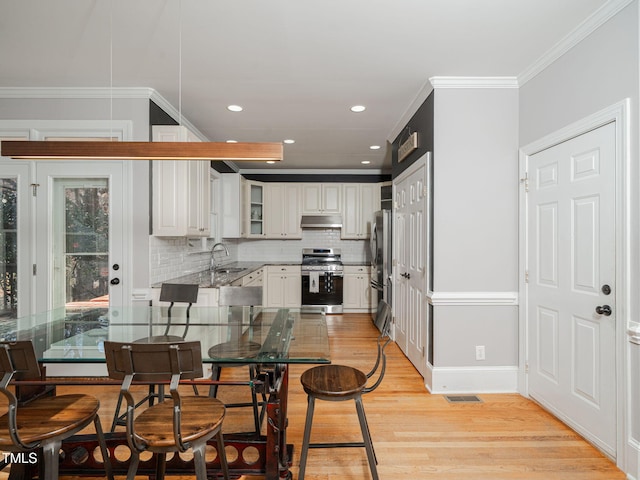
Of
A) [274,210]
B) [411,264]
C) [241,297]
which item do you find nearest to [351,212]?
[274,210]

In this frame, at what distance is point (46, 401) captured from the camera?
159 cm

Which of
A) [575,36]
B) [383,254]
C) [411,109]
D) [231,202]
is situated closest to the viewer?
[575,36]

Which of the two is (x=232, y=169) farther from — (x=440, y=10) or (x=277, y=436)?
(x=277, y=436)

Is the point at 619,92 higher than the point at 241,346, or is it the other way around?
the point at 619,92

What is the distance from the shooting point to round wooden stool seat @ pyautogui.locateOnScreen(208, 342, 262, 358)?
63.7 inches

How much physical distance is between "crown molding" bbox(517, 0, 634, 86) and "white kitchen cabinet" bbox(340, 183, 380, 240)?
355 centimetres

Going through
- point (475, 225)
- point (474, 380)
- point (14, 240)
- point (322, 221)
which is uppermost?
point (322, 221)

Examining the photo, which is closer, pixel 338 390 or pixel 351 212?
pixel 338 390

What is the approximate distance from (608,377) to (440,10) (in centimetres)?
237

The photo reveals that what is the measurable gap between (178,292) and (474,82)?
2.98 m

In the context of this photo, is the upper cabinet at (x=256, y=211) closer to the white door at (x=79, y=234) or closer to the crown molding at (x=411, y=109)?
the crown molding at (x=411, y=109)

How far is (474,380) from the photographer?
291cm

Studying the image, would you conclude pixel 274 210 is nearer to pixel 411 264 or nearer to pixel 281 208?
pixel 281 208

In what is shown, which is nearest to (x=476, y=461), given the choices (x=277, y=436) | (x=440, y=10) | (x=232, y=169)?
(x=277, y=436)
